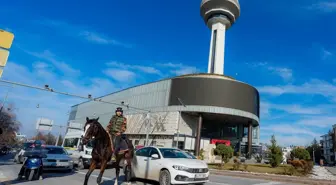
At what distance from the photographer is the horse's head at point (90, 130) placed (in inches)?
282

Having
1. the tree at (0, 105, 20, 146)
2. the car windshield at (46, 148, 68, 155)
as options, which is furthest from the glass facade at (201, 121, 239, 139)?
the car windshield at (46, 148, 68, 155)

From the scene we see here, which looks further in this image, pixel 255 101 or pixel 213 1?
pixel 213 1

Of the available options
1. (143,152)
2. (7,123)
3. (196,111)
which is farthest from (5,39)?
(196,111)

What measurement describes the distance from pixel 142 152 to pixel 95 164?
308 cm

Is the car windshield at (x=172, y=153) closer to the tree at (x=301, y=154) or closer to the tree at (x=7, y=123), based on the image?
the tree at (x=301, y=154)

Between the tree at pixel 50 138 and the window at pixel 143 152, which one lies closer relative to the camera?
the window at pixel 143 152

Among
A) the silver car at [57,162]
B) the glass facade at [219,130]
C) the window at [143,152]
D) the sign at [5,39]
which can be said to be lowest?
the silver car at [57,162]

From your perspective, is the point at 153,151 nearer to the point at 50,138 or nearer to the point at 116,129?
the point at 116,129

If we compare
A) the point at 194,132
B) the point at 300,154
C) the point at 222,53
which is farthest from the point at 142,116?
the point at 300,154

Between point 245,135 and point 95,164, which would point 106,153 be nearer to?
point 95,164

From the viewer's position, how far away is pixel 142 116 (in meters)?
69.6

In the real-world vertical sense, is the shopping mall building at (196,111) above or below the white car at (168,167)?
above

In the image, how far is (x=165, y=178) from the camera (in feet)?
28.5

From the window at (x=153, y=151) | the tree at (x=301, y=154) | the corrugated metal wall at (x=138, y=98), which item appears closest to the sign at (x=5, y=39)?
the window at (x=153, y=151)
